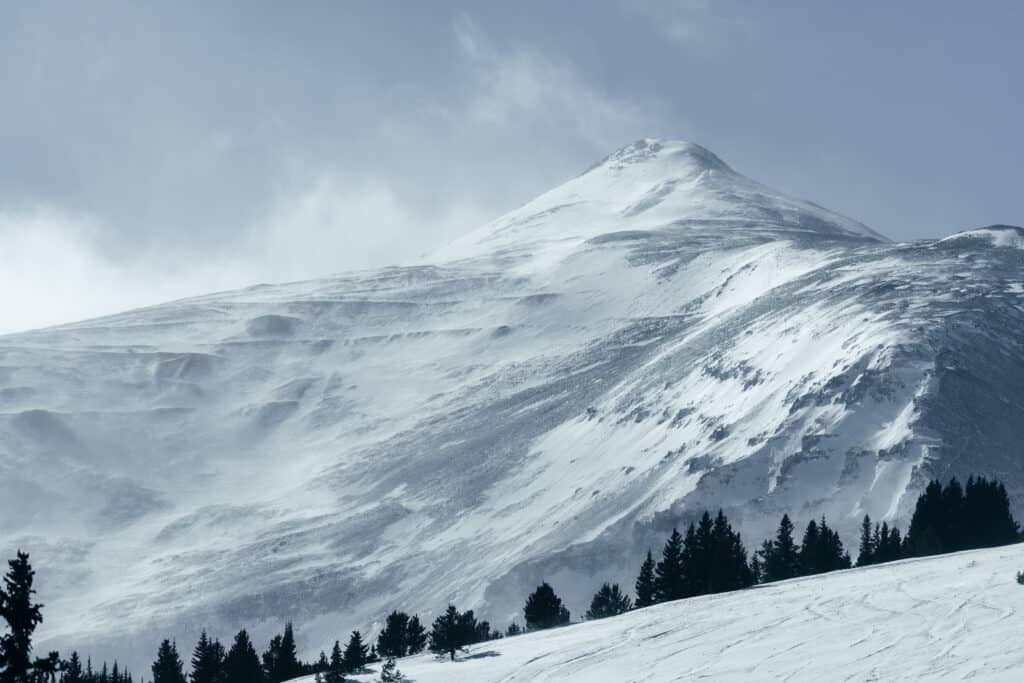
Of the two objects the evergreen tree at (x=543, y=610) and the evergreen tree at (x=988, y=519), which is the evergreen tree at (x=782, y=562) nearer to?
the evergreen tree at (x=988, y=519)

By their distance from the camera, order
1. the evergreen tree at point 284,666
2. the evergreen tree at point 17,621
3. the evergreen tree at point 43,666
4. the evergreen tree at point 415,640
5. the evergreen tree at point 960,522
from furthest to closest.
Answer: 1. the evergreen tree at point 960,522
2. the evergreen tree at point 415,640
3. the evergreen tree at point 284,666
4. the evergreen tree at point 17,621
5. the evergreen tree at point 43,666

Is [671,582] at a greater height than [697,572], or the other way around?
[697,572]

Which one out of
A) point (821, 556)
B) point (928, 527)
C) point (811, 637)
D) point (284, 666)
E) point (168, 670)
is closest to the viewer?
point (811, 637)

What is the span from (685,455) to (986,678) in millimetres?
150616

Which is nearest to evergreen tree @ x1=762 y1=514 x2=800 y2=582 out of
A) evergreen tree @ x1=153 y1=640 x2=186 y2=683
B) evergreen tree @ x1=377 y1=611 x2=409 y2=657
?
evergreen tree @ x1=377 y1=611 x2=409 y2=657

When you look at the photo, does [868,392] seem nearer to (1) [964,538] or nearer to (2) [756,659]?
(1) [964,538]

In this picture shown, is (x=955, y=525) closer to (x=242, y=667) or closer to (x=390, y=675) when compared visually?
(x=242, y=667)

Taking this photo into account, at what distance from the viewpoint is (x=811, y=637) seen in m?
54.0

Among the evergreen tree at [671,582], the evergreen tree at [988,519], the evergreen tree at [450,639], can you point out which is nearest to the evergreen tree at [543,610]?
the evergreen tree at [671,582]

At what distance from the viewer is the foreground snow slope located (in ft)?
157

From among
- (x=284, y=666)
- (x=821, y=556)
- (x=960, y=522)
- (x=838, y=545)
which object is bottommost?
(x=284, y=666)

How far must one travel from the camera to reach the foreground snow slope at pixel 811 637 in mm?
47844

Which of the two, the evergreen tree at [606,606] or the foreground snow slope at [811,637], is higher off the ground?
the evergreen tree at [606,606]

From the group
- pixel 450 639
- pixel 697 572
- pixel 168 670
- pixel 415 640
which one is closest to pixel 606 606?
pixel 415 640
